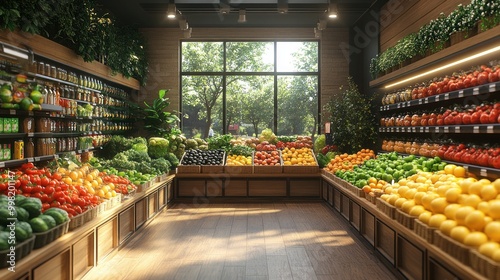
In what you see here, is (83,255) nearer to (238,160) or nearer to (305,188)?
(238,160)

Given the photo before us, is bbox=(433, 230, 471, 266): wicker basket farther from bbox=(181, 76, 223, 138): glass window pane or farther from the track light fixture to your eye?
bbox=(181, 76, 223, 138): glass window pane

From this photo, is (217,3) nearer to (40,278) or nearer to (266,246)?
(266,246)

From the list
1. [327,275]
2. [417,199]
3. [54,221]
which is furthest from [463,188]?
[54,221]

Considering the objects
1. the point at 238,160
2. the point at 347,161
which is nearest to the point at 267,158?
the point at 238,160

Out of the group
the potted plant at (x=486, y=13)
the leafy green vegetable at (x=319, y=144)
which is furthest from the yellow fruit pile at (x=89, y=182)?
the leafy green vegetable at (x=319, y=144)

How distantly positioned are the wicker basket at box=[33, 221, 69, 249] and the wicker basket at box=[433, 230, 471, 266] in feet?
8.72

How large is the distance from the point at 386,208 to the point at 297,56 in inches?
289

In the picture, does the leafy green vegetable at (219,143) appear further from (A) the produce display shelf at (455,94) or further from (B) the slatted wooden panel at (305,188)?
(A) the produce display shelf at (455,94)

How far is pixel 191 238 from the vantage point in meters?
5.24

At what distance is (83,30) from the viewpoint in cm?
670

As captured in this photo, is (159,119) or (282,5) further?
(159,119)

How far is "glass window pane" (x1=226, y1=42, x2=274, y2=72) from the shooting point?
10797mm

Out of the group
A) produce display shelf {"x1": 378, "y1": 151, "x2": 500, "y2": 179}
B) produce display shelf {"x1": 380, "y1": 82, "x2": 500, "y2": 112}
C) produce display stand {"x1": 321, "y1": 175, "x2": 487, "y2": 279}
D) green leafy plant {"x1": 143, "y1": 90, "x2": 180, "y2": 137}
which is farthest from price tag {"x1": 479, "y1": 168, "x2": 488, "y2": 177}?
green leafy plant {"x1": 143, "y1": 90, "x2": 180, "y2": 137}

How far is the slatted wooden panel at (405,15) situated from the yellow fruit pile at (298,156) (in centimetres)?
263
